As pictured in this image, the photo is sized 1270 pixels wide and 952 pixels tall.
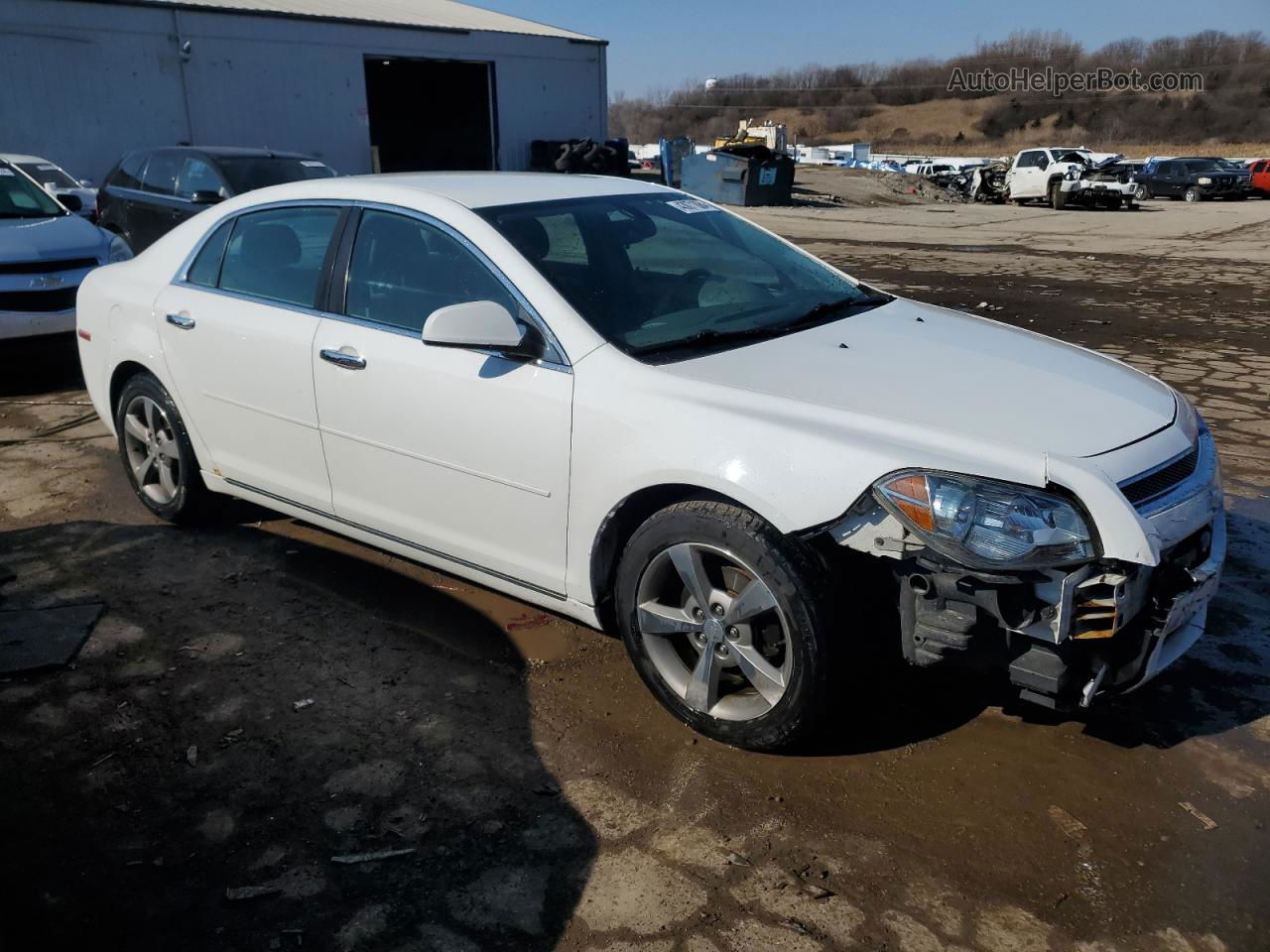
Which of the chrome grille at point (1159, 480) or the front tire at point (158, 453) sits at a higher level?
the chrome grille at point (1159, 480)

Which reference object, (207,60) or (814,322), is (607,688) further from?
(207,60)

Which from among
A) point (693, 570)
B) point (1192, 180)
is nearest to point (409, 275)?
point (693, 570)

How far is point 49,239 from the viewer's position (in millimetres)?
7902

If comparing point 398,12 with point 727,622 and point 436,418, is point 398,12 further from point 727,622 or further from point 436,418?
point 727,622

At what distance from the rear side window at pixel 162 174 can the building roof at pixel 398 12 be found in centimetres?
1188

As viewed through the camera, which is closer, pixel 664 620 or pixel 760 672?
pixel 760 672

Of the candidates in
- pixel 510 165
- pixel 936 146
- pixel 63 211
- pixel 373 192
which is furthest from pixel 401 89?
pixel 936 146

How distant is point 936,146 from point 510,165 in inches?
2705

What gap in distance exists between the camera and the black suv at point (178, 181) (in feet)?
35.4

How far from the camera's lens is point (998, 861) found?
262cm

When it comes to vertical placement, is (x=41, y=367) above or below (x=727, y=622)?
below

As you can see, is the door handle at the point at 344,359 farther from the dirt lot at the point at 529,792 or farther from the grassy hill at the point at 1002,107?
the grassy hill at the point at 1002,107

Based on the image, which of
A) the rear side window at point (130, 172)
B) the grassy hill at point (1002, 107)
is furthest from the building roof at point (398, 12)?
the grassy hill at point (1002, 107)

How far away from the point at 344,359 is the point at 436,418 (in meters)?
0.49
